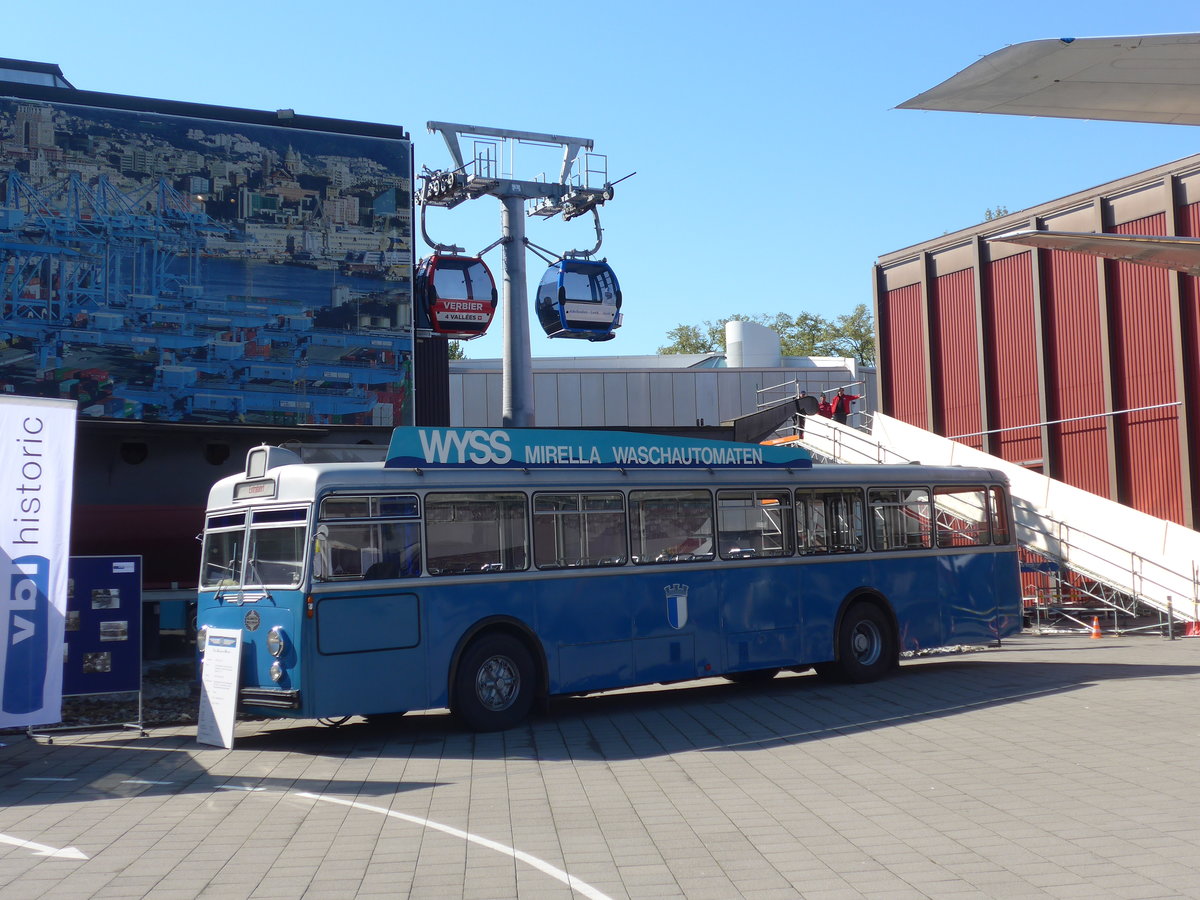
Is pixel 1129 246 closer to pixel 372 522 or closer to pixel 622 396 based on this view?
pixel 372 522

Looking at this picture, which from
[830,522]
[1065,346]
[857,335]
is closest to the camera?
[830,522]

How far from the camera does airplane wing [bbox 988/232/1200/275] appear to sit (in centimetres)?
885

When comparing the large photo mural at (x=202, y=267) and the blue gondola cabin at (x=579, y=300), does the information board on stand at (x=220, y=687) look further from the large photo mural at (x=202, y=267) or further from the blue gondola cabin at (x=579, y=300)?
the blue gondola cabin at (x=579, y=300)

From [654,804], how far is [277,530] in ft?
16.6

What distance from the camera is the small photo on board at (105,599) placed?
13656mm

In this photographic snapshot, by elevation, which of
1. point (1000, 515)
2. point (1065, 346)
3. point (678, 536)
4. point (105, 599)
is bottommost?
point (105, 599)

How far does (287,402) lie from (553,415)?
46.0 ft

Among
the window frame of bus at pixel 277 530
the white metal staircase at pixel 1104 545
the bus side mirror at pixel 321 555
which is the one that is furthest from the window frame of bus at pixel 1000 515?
the window frame of bus at pixel 277 530

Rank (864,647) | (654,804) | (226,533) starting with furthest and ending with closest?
(864,647) → (226,533) → (654,804)

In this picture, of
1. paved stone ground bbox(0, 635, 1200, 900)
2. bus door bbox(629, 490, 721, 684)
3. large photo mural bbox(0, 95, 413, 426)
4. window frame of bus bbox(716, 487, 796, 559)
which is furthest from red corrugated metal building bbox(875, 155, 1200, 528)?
large photo mural bbox(0, 95, 413, 426)

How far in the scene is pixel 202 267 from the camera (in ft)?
77.4

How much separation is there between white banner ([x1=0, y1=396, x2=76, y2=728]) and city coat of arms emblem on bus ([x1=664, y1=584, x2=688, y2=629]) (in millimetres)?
6298

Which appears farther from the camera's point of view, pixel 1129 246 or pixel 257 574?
pixel 257 574

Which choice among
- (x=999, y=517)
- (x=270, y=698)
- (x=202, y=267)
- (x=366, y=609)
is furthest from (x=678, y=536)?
(x=202, y=267)
